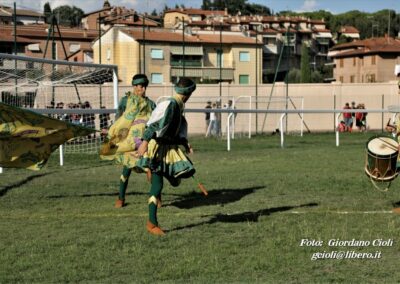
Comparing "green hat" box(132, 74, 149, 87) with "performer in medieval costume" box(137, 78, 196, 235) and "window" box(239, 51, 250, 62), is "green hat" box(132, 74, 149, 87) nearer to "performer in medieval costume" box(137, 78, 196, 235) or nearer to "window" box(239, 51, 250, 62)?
"performer in medieval costume" box(137, 78, 196, 235)

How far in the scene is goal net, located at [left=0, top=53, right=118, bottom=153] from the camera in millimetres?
13496

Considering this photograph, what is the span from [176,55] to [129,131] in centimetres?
4099

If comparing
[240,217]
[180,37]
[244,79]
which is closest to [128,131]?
[240,217]

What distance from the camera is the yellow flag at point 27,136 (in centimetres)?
889

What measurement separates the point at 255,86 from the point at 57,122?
30.1 meters

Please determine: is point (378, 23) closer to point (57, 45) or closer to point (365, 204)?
point (57, 45)

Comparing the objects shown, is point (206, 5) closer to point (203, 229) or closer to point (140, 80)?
point (140, 80)

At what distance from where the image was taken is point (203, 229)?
309 inches

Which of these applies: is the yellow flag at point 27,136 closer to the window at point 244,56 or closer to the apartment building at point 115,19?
the apartment building at point 115,19

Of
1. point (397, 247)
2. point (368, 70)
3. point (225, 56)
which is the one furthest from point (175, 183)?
point (368, 70)

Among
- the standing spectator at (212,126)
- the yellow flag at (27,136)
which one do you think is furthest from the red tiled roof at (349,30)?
the yellow flag at (27,136)

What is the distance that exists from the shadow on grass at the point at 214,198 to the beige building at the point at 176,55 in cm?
2012

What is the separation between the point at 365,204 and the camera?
31.3 feet

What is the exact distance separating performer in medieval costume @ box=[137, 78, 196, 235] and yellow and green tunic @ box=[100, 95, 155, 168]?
2.08m
